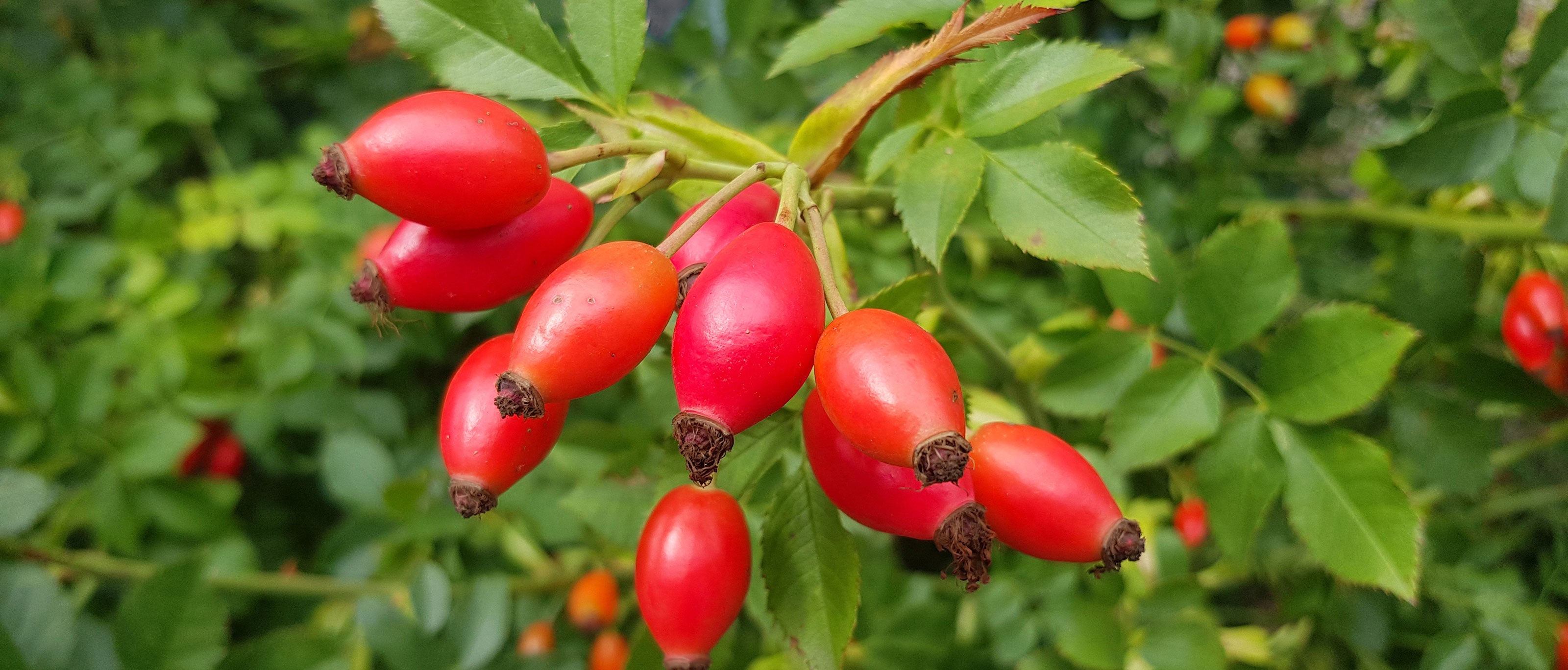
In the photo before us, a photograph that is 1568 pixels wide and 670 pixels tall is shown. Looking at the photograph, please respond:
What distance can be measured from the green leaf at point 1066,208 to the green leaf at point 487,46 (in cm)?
42

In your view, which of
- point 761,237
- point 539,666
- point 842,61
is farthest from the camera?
point 842,61

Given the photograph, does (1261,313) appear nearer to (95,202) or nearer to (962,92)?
(962,92)

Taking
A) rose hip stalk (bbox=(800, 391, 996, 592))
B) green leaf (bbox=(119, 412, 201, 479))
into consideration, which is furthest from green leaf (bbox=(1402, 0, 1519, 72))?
green leaf (bbox=(119, 412, 201, 479))

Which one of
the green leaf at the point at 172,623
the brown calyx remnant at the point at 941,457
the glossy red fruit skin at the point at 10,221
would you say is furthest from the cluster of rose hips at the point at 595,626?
the glossy red fruit skin at the point at 10,221

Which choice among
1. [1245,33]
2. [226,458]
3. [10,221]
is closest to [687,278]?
[1245,33]

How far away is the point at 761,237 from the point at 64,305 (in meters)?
1.70

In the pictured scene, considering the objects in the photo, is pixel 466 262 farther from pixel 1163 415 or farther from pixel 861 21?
pixel 1163 415

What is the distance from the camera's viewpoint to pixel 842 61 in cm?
139

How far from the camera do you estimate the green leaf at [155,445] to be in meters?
1.43

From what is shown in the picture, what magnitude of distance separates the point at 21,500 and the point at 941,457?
1.23 metres

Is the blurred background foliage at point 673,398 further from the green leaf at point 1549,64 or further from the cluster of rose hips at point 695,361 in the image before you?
the cluster of rose hips at point 695,361

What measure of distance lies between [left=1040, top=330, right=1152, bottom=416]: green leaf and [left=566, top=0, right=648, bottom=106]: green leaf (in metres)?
0.64

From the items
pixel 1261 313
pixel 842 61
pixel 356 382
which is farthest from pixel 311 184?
pixel 1261 313

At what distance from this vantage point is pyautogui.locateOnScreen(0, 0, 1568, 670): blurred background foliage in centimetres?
103
